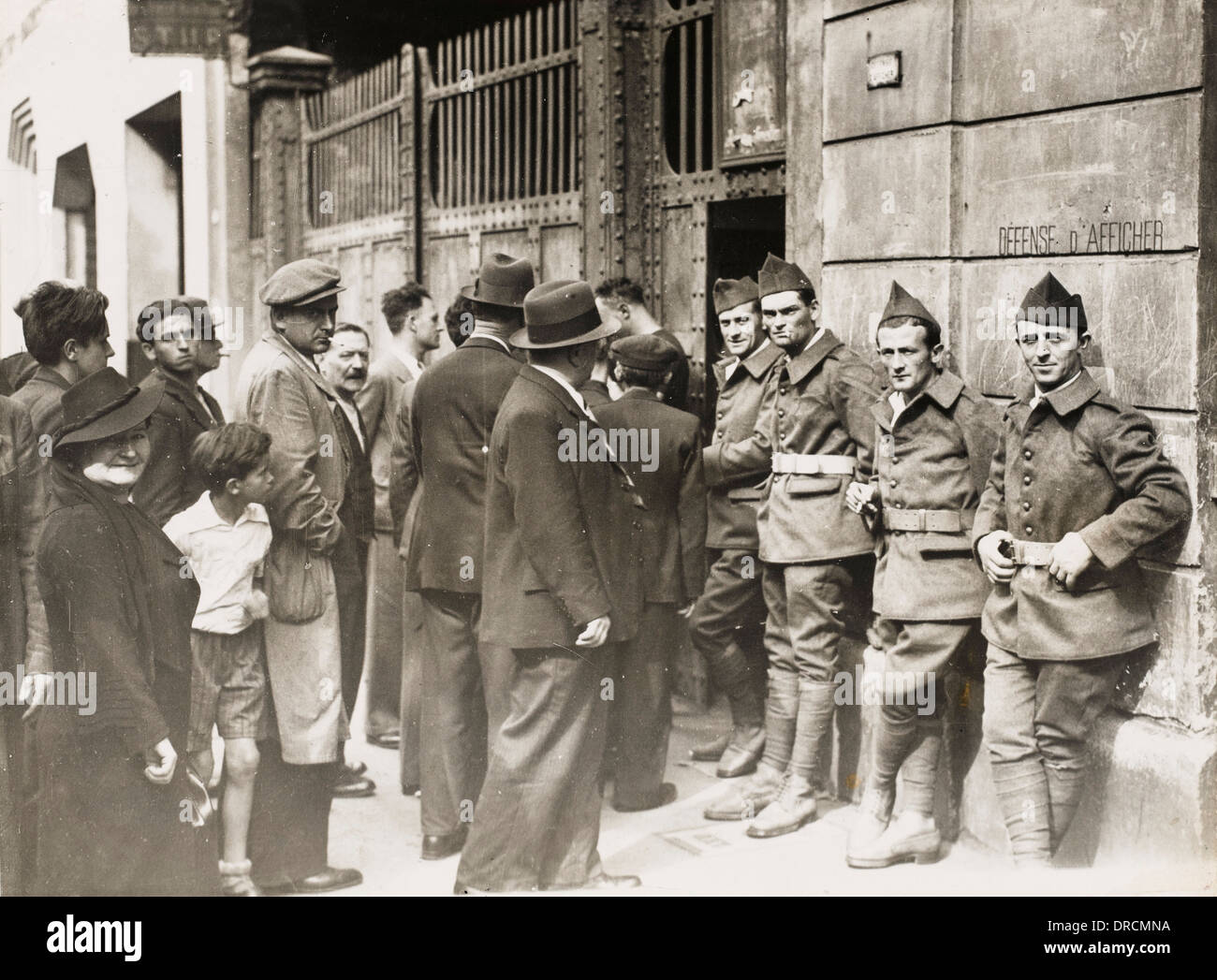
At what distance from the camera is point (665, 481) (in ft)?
Answer: 18.6

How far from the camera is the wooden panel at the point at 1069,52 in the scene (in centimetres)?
450

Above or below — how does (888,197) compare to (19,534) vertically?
above

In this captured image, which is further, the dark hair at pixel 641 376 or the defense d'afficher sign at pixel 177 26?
the defense d'afficher sign at pixel 177 26

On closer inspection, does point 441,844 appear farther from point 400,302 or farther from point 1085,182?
point 1085,182

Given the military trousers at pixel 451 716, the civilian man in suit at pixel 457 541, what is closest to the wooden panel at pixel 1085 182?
the civilian man in suit at pixel 457 541

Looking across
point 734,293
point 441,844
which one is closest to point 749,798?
point 441,844

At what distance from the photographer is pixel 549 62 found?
24.4 feet

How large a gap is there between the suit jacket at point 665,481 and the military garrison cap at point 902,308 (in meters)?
0.95

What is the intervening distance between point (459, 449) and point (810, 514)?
1368mm

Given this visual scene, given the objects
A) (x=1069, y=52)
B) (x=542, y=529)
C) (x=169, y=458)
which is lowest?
(x=542, y=529)

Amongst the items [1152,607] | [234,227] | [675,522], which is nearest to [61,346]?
[675,522]

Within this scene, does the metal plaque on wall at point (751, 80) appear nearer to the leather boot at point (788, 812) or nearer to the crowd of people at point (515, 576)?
the crowd of people at point (515, 576)

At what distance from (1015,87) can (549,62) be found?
3031 millimetres

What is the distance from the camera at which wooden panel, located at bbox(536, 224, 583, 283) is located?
738cm
